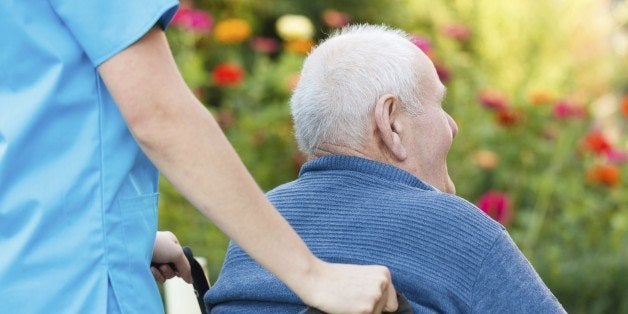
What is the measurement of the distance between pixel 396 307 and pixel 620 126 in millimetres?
7124

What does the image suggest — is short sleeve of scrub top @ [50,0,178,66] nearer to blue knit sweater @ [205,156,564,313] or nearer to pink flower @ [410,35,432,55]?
blue knit sweater @ [205,156,564,313]

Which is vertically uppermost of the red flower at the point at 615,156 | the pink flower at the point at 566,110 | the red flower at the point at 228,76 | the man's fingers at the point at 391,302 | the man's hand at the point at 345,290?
the man's hand at the point at 345,290

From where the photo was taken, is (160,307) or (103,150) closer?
(103,150)

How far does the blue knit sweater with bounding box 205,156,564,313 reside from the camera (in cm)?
209

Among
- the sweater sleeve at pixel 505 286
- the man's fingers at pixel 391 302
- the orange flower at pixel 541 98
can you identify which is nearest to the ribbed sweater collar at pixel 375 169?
the sweater sleeve at pixel 505 286

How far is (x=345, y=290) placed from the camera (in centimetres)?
167

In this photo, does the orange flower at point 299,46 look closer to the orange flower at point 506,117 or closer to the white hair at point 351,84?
the orange flower at point 506,117

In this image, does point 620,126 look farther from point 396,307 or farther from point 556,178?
point 396,307

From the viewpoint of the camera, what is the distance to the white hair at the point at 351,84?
2.24m

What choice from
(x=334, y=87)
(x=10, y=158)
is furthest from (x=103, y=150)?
(x=334, y=87)

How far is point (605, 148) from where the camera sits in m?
5.19

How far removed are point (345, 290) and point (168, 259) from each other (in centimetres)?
72

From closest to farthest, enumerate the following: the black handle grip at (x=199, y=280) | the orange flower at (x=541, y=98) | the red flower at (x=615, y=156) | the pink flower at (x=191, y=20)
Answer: the black handle grip at (x=199, y=280) < the red flower at (x=615, y=156) < the orange flower at (x=541, y=98) < the pink flower at (x=191, y=20)

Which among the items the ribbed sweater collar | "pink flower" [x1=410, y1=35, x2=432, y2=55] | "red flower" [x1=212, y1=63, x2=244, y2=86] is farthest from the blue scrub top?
"red flower" [x1=212, y1=63, x2=244, y2=86]
